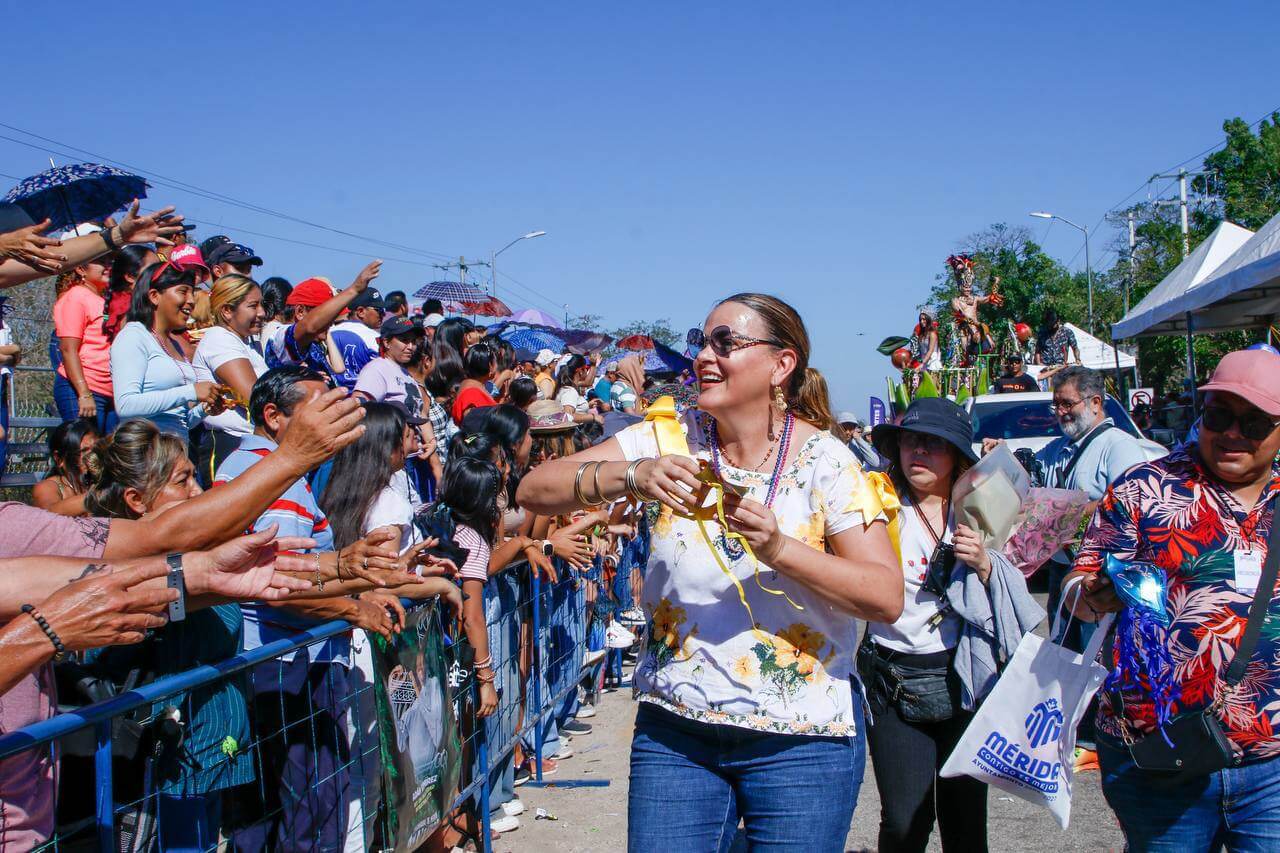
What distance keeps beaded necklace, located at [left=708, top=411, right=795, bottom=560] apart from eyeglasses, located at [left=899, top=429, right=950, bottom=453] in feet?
4.18

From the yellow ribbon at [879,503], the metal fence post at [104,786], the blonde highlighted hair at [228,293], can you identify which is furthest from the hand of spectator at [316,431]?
the blonde highlighted hair at [228,293]

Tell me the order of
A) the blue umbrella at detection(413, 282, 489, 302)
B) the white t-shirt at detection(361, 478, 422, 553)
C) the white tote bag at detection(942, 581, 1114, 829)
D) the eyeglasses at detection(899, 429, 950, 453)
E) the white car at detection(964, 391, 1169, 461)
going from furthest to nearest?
the blue umbrella at detection(413, 282, 489, 302) → the white car at detection(964, 391, 1169, 461) → the white t-shirt at detection(361, 478, 422, 553) → the eyeglasses at detection(899, 429, 950, 453) → the white tote bag at detection(942, 581, 1114, 829)

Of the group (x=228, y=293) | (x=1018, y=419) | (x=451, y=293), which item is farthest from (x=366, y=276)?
(x=451, y=293)

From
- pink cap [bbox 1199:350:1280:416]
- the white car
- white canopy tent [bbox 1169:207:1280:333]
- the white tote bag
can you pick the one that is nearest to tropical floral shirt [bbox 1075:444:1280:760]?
the white tote bag

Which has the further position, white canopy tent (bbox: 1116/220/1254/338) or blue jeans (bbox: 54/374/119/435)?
white canopy tent (bbox: 1116/220/1254/338)

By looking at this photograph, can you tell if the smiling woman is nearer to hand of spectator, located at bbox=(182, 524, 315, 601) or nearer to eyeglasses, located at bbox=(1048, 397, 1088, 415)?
hand of spectator, located at bbox=(182, 524, 315, 601)

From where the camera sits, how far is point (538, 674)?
5906mm

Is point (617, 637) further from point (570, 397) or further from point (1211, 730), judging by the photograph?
point (570, 397)

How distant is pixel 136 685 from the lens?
3295mm

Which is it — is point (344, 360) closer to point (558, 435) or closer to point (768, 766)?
point (558, 435)

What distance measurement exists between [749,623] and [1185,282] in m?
13.7

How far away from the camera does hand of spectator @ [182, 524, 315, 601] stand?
249 cm

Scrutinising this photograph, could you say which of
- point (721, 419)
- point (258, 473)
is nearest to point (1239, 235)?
point (721, 419)

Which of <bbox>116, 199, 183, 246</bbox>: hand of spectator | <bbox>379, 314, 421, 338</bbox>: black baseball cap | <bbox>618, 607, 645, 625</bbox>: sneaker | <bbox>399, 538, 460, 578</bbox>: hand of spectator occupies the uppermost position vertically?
<bbox>116, 199, 183, 246</bbox>: hand of spectator
